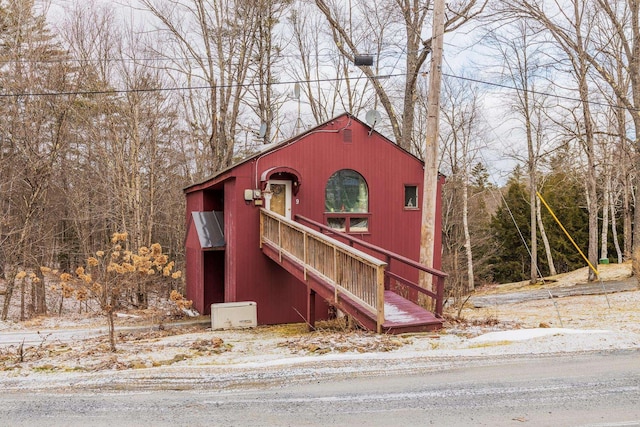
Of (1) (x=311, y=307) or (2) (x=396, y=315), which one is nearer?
(2) (x=396, y=315)

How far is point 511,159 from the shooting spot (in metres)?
25.1

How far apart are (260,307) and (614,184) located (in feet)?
79.4

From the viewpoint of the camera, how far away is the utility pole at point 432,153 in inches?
357

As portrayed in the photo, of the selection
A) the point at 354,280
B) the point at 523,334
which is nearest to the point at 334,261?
the point at 354,280

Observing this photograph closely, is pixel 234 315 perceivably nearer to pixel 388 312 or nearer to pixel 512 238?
pixel 388 312

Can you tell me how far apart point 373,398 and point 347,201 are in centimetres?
846

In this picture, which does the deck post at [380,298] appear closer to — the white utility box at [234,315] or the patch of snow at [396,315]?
the patch of snow at [396,315]

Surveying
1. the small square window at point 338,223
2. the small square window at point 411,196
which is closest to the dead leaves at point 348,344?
the small square window at point 338,223

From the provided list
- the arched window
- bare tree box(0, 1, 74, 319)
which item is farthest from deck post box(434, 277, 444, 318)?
bare tree box(0, 1, 74, 319)

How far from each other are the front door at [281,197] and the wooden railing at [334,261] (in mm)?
753

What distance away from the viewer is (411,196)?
43.3ft

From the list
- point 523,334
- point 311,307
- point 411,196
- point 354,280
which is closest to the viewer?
point 523,334

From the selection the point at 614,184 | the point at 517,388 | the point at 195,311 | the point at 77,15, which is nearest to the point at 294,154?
the point at 195,311

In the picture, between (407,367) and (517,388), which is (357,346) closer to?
(407,367)
